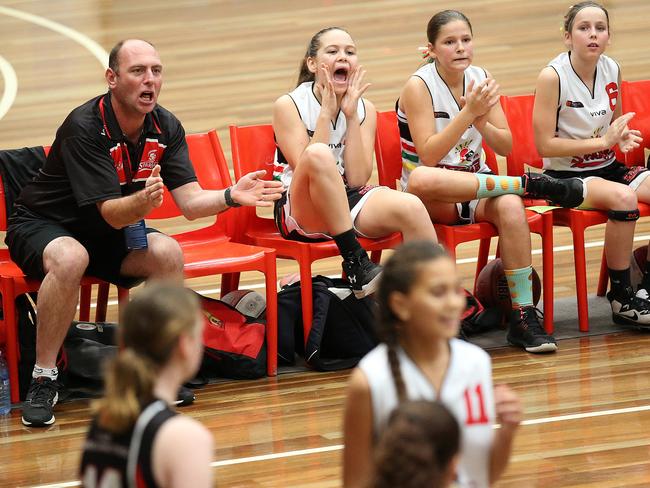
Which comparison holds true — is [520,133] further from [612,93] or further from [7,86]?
[7,86]

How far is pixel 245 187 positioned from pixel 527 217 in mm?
1392

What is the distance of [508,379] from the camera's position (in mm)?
4898

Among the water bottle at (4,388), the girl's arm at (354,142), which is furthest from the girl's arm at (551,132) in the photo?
the water bottle at (4,388)

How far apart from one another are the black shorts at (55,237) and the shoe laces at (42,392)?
1.43 ft

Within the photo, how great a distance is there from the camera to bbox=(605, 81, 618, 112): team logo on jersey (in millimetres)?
5691

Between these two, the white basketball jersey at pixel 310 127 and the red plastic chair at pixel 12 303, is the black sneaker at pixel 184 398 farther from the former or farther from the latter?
the white basketball jersey at pixel 310 127

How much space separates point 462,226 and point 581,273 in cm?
62

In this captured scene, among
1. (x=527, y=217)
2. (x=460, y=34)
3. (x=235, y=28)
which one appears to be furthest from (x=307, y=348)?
(x=235, y=28)

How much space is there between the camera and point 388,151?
225 inches

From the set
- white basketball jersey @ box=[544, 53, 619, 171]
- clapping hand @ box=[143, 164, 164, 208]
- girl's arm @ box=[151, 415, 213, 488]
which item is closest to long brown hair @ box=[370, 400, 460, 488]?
girl's arm @ box=[151, 415, 213, 488]

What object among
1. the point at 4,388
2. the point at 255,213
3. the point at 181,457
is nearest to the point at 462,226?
the point at 255,213

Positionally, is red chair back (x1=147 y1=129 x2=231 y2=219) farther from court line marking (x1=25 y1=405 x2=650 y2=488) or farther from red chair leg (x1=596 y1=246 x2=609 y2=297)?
red chair leg (x1=596 y1=246 x2=609 y2=297)

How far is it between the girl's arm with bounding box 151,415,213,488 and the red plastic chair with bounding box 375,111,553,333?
10.6 ft

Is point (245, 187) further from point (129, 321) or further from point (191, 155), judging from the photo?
point (129, 321)
